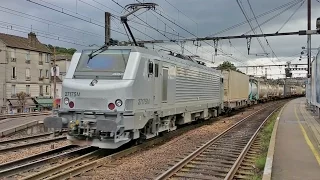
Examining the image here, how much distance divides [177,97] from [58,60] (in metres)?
54.8

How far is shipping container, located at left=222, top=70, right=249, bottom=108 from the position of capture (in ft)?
91.4

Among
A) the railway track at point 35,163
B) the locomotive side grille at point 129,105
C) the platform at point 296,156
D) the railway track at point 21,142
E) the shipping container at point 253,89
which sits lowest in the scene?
the railway track at point 21,142

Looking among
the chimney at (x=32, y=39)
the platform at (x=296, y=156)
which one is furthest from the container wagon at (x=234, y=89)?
the chimney at (x=32, y=39)

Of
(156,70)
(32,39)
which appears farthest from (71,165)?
(32,39)

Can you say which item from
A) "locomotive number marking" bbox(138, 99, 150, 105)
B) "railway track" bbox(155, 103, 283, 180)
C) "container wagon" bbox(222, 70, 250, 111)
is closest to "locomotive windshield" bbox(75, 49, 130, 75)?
"locomotive number marking" bbox(138, 99, 150, 105)

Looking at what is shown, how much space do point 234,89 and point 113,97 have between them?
20543mm

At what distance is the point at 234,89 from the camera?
97.1ft

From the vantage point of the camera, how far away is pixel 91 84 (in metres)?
10.7

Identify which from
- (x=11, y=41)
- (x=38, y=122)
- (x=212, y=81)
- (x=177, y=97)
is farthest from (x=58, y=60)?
(x=177, y=97)

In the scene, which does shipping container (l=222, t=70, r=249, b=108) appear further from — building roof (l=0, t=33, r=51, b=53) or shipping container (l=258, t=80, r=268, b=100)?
building roof (l=0, t=33, r=51, b=53)

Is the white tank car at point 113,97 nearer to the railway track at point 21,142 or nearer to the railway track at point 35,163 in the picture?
the railway track at point 35,163

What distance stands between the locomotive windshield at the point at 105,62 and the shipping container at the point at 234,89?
17416 millimetres

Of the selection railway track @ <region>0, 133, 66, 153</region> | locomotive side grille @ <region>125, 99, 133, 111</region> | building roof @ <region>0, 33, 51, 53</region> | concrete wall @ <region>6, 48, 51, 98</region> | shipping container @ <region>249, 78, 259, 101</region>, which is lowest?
railway track @ <region>0, 133, 66, 153</region>

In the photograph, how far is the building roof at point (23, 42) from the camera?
51037 millimetres
